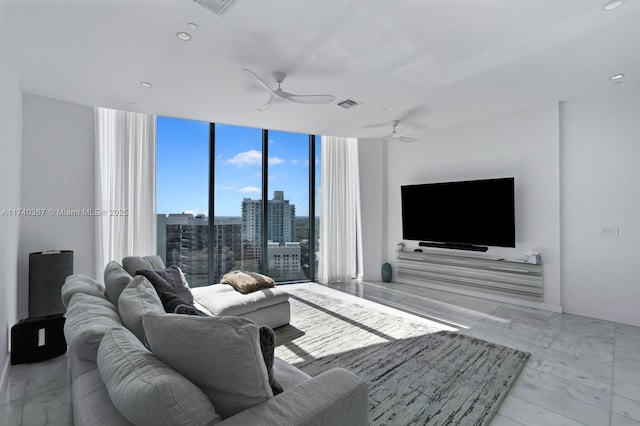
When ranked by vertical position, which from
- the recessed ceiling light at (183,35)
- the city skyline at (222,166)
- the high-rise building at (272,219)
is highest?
the recessed ceiling light at (183,35)

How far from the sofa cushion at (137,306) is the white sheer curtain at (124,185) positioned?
2.89 meters

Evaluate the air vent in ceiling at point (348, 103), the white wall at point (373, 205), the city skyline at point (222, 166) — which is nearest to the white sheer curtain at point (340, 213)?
the white wall at point (373, 205)

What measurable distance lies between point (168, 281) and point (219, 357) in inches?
82.5

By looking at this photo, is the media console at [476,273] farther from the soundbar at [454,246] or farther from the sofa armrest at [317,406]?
the sofa armrest at [317,406]

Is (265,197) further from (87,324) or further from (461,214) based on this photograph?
(87,324)

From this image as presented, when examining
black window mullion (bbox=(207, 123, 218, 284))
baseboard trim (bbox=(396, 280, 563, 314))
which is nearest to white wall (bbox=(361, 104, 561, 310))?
baseboard trim (bbox=(396, 280, 563, 314))

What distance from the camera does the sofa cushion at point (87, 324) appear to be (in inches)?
55.8

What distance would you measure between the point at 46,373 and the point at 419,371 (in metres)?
3.01

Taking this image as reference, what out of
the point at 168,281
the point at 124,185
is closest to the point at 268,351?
the point at 168,281

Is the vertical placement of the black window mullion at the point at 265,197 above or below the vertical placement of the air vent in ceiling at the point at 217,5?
below

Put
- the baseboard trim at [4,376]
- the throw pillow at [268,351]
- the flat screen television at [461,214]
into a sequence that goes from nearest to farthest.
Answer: the throw pillow at [268,351] < the baseboard trim at [4,376] < the flat screen television at [461,214]

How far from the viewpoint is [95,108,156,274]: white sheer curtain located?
434 cm

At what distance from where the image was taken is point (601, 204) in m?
3.87

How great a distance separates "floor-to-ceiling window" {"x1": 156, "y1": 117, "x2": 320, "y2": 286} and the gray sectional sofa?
3861mm
